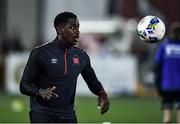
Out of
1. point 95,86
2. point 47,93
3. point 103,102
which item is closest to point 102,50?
point 95,86

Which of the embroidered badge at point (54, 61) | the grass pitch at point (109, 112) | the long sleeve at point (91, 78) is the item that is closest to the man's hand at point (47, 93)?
the embroidered badge at point (54, 61)

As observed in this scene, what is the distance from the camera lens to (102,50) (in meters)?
29.1

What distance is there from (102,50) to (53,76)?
18546mm

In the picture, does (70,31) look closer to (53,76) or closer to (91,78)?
(53,76)

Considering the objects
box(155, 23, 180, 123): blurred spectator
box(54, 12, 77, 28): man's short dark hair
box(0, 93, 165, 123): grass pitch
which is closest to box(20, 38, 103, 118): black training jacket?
box(54, 12, 77, 28): man's short dark hair

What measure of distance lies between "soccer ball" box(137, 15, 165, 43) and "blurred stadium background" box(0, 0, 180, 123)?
7.23m

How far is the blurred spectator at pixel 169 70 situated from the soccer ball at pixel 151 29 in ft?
14.1

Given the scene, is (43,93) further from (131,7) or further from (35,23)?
(35,23)

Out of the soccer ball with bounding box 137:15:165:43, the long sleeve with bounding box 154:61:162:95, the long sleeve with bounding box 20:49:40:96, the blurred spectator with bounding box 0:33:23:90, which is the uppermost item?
the soccer ball with bounding box 137:15:165:43

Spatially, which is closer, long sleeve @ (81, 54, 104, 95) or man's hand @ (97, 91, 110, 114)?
man's hand @ (97, 91, 110, 114)

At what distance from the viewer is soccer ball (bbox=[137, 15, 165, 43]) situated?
11547 mm

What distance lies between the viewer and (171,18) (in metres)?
35.0

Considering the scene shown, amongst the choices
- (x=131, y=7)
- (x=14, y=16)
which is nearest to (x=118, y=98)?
(x=131, y=7)

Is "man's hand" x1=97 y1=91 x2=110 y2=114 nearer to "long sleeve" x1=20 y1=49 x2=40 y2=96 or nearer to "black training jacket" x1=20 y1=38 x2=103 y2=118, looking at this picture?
"black training jacket" x1=20 y1=38 x2=103 y2=118
